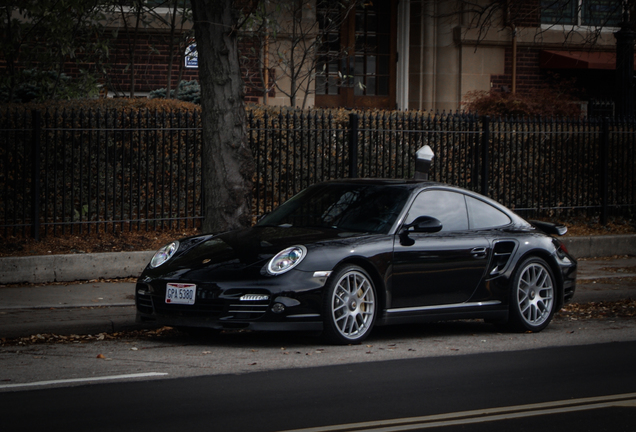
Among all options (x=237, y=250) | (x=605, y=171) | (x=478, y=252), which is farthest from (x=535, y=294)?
(x=605, y=171)

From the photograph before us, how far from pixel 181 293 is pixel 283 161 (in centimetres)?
639

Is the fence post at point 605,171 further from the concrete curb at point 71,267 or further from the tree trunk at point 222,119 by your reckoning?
the concrete curb at point 71,267

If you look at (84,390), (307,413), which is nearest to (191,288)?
(84,390)

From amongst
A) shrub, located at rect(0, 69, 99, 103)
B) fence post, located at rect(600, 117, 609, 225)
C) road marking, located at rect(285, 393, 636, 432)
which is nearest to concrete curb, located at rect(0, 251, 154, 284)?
shrub, located at rect(0, 69, 99, 103)

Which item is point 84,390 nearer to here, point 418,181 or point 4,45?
point 418,181

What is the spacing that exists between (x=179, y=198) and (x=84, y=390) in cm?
690

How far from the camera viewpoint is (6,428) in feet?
17.0

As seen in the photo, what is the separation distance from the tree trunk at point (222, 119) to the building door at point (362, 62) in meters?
10.7

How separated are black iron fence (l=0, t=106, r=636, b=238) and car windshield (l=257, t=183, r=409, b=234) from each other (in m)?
3.94

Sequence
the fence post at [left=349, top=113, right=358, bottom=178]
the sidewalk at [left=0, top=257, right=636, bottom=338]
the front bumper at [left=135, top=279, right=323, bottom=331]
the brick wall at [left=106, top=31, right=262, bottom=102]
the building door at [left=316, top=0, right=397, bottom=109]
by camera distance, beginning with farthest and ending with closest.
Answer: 1. the building door at [left=316, top=0, right=397, bottom=109]
2. the brick wall at [left=106, top=31, right=262, bottom=102]
3. the fence post at [left=349, top=113, right=358, bottom=178]
4. the sidewalk at [left=0, top=257, right=636, bottom=338]
5. the front bumper at [left=135, top=279, right=323, bottom=331]

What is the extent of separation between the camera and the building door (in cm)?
2136

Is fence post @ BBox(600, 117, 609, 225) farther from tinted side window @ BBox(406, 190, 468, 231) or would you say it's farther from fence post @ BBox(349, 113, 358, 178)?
tinted side window @ BBox(406, 190, 468, 231)

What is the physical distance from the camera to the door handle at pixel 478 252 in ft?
28.5

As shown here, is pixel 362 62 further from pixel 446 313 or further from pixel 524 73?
pixel 446 313
